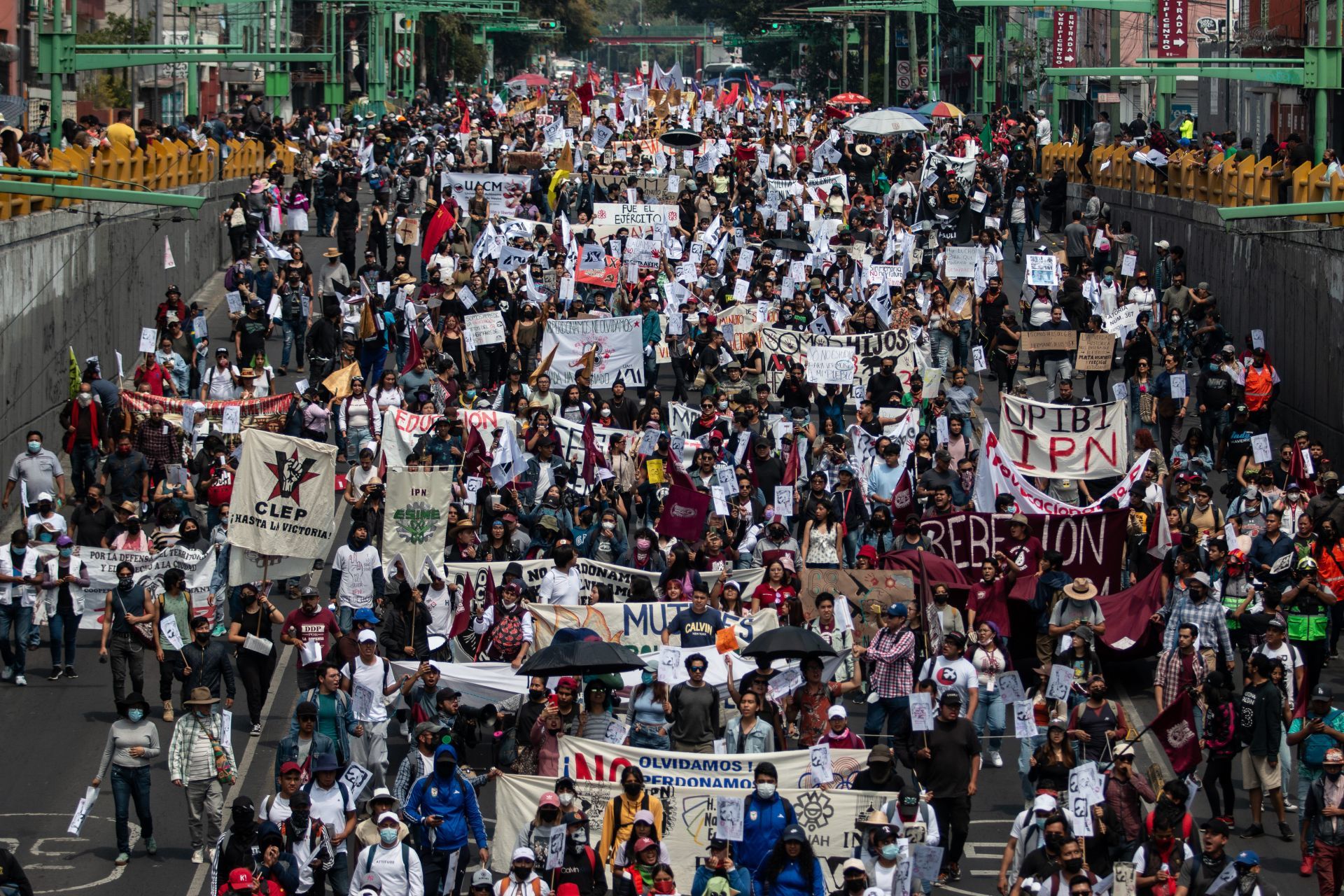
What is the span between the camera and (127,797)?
605 inches

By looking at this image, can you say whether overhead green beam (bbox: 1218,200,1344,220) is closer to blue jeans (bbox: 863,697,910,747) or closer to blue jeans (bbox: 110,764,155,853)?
blue jeans (bbox: 863,697,910,747)

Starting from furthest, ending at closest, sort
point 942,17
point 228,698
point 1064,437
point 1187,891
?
point 942,17, point 1064,437, point 228,698, point 1187,891

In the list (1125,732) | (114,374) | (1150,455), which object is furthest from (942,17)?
(1125,732)

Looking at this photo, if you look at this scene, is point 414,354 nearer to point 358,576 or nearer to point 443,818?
point 358,576

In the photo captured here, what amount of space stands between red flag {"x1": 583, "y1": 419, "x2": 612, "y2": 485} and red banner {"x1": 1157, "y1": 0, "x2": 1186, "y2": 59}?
34636mm

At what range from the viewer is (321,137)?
50.2m

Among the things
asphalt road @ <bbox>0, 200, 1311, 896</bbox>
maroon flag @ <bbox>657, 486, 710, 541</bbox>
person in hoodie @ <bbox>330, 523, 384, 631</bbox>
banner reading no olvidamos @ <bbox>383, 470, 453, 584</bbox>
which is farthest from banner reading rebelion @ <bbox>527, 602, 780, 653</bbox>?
maroon flag @ <bbox>657, 486, 710, 541</bbox>

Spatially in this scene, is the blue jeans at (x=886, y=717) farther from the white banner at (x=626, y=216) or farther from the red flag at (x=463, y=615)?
the white banner at (x=626, y=216)

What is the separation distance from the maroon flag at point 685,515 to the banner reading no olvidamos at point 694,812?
650cm

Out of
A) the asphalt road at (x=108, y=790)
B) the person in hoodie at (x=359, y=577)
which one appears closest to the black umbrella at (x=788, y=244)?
the asphalt road at (x=108, y=790)

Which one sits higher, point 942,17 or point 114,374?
point 942,17

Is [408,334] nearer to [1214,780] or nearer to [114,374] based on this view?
[114,374]

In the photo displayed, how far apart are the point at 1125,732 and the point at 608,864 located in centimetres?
362

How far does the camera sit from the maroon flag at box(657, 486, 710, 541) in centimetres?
2094
